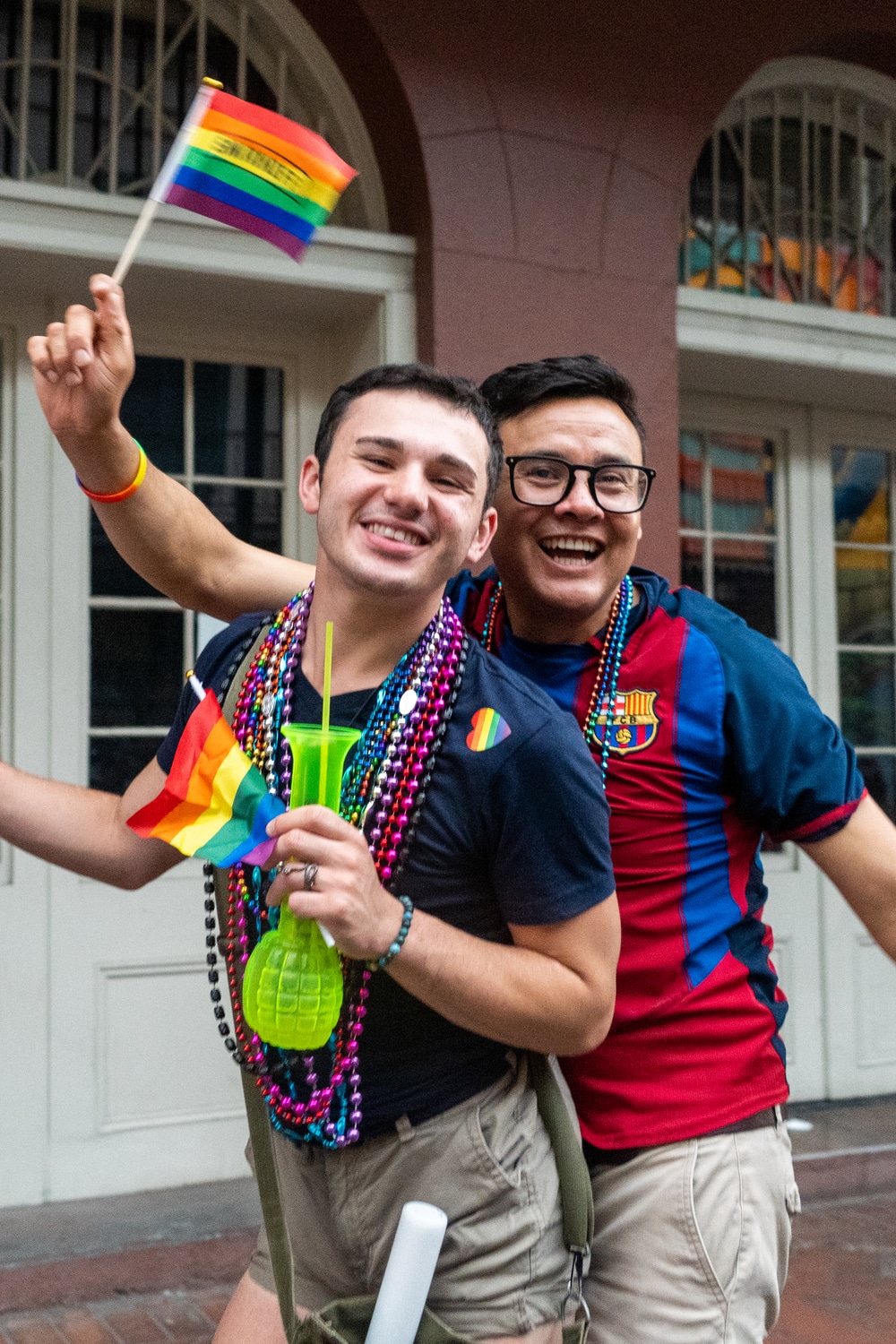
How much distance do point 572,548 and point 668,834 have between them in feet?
1.47

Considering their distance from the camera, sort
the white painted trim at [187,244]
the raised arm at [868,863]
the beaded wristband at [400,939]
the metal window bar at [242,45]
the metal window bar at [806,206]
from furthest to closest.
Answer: the metal window bar at [806,206] < the metal window bar at [242,45] < the white painted trim at [187,244] < the raised arm at [868,863] < the beaded wristband at [400,939]

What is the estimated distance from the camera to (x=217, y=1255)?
376cm

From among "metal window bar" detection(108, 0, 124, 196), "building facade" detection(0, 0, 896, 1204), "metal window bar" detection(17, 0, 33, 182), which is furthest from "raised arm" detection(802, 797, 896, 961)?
"metal window bar" detection(17, 0, 33, 182)

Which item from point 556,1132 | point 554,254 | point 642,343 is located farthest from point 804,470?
point 556,1132

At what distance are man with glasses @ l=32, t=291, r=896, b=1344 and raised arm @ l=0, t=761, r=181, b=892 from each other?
0.42 m

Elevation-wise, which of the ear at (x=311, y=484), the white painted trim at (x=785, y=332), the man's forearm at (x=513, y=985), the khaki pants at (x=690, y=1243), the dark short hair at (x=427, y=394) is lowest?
the khaki pants at (x=690, y=1243)

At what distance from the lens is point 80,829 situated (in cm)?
188

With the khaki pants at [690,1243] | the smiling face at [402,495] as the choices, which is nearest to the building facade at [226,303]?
the smiling face at [402,495]

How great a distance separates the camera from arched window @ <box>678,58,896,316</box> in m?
5.04

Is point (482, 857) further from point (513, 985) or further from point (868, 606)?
point (868, 606)

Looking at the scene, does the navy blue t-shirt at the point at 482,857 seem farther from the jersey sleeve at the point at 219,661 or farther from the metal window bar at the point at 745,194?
the metal window bar at the point at 745,194

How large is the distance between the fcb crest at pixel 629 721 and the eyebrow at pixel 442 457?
0.40 meters

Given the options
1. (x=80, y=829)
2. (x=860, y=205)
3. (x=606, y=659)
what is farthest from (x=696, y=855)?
(x=860, y=205)

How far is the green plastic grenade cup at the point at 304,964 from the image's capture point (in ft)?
4.71
